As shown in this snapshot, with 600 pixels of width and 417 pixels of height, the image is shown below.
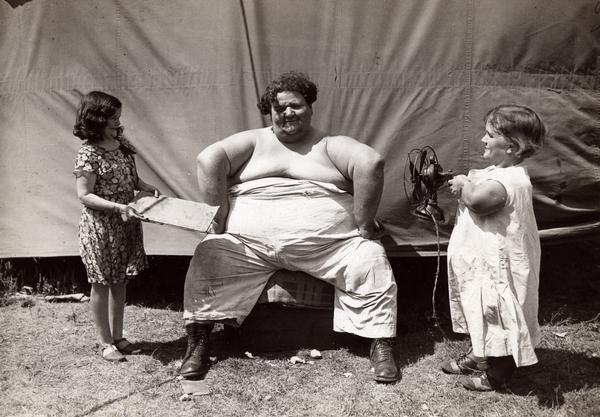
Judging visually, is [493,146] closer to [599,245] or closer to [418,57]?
[418,57]

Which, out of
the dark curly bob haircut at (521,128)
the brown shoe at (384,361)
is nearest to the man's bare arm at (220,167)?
the brown shoe at (384,361)

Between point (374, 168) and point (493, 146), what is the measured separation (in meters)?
0.63

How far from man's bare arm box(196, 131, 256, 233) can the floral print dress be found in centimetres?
39

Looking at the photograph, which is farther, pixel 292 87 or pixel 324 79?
pixel 324 79

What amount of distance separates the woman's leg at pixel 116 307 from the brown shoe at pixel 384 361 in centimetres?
138

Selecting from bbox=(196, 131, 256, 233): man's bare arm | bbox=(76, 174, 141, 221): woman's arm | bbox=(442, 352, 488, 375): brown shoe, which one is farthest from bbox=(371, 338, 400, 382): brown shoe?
bbox=(76, 174, 141, 221): woman's arm

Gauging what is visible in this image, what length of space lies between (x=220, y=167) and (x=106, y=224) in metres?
0.67

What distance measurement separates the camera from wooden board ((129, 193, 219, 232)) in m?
3.21

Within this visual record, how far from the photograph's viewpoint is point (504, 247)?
2.98 m

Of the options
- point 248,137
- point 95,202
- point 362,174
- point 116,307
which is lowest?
point 116,307

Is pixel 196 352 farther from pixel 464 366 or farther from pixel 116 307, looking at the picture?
pixel 464 366

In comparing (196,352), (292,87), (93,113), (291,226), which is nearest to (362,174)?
(291,226)

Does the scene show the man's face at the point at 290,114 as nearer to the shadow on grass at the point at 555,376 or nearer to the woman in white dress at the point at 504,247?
the woman in white dress at the point at 504,247

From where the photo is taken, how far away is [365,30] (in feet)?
13.1
